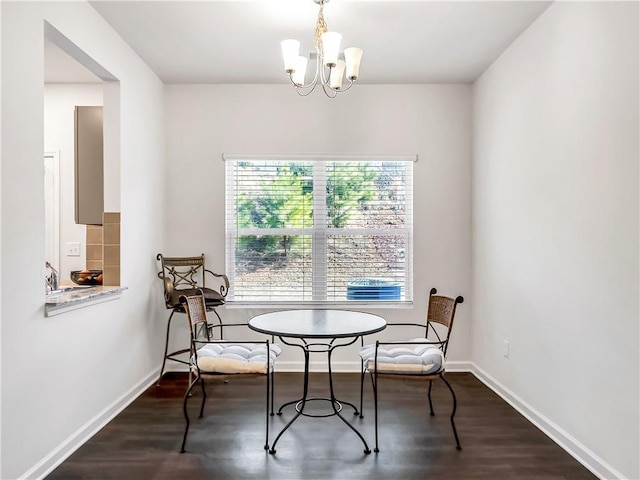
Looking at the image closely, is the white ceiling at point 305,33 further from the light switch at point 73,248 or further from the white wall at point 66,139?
the light switch at point 73,248

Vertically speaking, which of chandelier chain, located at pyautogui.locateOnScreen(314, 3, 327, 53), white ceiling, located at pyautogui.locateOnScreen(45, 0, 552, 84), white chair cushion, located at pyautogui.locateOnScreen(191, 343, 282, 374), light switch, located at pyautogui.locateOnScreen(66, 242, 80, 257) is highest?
white ceiling, located at pyautogui.locateOnScreen(45, 0, 552, 84)

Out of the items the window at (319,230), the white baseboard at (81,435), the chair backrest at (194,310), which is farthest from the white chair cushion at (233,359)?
the window at (319,230)

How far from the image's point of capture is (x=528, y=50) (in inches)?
117

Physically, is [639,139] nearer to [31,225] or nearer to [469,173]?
[469,173]

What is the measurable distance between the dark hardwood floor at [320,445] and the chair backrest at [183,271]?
0.98 m

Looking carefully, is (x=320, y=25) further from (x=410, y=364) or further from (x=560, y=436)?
(x=560, y=436)

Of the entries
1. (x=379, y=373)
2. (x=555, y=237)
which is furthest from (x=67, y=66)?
(x=555, y=237)

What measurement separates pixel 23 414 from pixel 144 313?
153 centimetres

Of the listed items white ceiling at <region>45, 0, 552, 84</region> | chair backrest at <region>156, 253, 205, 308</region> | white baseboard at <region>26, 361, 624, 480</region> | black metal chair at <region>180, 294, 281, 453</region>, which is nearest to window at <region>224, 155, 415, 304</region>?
chair backrest at <region>156, 253, 205, 308</region>

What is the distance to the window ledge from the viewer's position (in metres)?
4.02

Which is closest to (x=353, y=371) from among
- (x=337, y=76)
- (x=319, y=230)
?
(x=319, y=230)

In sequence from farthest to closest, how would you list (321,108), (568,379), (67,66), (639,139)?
(321,108) → (67,66) → (568,379) → (639,139)

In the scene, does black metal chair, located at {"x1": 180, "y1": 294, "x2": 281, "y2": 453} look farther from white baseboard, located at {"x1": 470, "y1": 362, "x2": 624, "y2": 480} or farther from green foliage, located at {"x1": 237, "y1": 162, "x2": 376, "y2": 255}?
white baseboard, located at {"x1": 470, "y1": 362, "x2": 624, "y2": 480}

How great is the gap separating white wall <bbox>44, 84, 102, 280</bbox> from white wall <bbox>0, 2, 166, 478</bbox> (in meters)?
0.76
